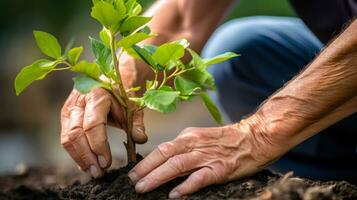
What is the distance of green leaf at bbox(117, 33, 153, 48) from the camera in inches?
74.2

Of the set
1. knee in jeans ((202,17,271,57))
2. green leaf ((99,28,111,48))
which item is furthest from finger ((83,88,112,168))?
knee in jeans ((202,17,271,57))

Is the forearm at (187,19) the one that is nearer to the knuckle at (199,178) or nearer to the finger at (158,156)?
the finger at (158,156)

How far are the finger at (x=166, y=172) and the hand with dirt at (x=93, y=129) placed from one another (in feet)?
0.73

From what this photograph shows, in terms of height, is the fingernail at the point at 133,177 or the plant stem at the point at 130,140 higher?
the plant stem at the point at 130,140

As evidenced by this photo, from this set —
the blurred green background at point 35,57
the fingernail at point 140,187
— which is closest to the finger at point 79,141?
the fingernail at point 140,187

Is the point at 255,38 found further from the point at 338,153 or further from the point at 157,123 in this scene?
the point at 157,123

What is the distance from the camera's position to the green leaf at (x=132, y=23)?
1938 millimetres

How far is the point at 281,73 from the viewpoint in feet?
10.7

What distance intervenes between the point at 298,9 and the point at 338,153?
2.68ft

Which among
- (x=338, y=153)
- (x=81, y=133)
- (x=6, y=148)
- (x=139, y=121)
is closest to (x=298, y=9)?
(x=338, y=153)

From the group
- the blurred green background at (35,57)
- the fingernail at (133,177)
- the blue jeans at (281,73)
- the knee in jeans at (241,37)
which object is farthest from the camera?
the blurred green background at (35,57)

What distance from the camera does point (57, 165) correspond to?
4258 millimetres

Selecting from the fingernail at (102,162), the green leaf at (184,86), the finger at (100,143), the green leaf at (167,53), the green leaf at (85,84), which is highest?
the green leaf at (85,84)

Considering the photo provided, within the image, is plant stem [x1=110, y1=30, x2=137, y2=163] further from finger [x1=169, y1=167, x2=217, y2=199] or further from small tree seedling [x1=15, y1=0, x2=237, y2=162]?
finger [x1=169, y1=167, x2=217, y2=199]
